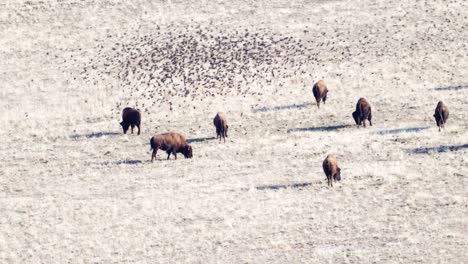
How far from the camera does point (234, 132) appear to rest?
3728cm

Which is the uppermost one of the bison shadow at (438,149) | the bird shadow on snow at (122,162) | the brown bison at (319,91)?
the brown bison at (319,91)

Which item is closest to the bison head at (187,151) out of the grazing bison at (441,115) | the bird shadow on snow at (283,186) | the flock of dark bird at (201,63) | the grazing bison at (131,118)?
the bird shadow on snow at (283,186)

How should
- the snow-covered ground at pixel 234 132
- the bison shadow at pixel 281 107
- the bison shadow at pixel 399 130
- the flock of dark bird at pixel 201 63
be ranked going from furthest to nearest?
the flock of dark bird at pixel 201 63 < the bison shadow at pixel 281 107 < the bison shadow at pixel 399 130 < the snow-covered ground at pixel 234 132

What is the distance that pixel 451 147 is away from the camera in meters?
32.1

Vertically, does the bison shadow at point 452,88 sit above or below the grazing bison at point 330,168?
above

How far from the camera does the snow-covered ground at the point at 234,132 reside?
2355cm

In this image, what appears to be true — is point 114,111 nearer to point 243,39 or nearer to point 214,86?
point 214,86

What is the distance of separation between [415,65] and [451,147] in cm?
1621

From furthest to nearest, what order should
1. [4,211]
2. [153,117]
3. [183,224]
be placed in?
[153,117] < [4,211] < [183,224]

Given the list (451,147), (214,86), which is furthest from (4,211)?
(214,86)

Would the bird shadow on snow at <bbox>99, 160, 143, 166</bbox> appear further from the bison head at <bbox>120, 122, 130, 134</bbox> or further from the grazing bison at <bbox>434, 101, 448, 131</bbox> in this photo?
the grazing bison at <bbox>434, 101, 448, 131</bbox>

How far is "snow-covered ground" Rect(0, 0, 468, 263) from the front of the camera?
2355 cm

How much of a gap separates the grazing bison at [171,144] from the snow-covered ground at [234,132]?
56 cm

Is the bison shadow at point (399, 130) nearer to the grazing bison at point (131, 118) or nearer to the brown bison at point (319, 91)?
the brown bison at point (319, 91)
